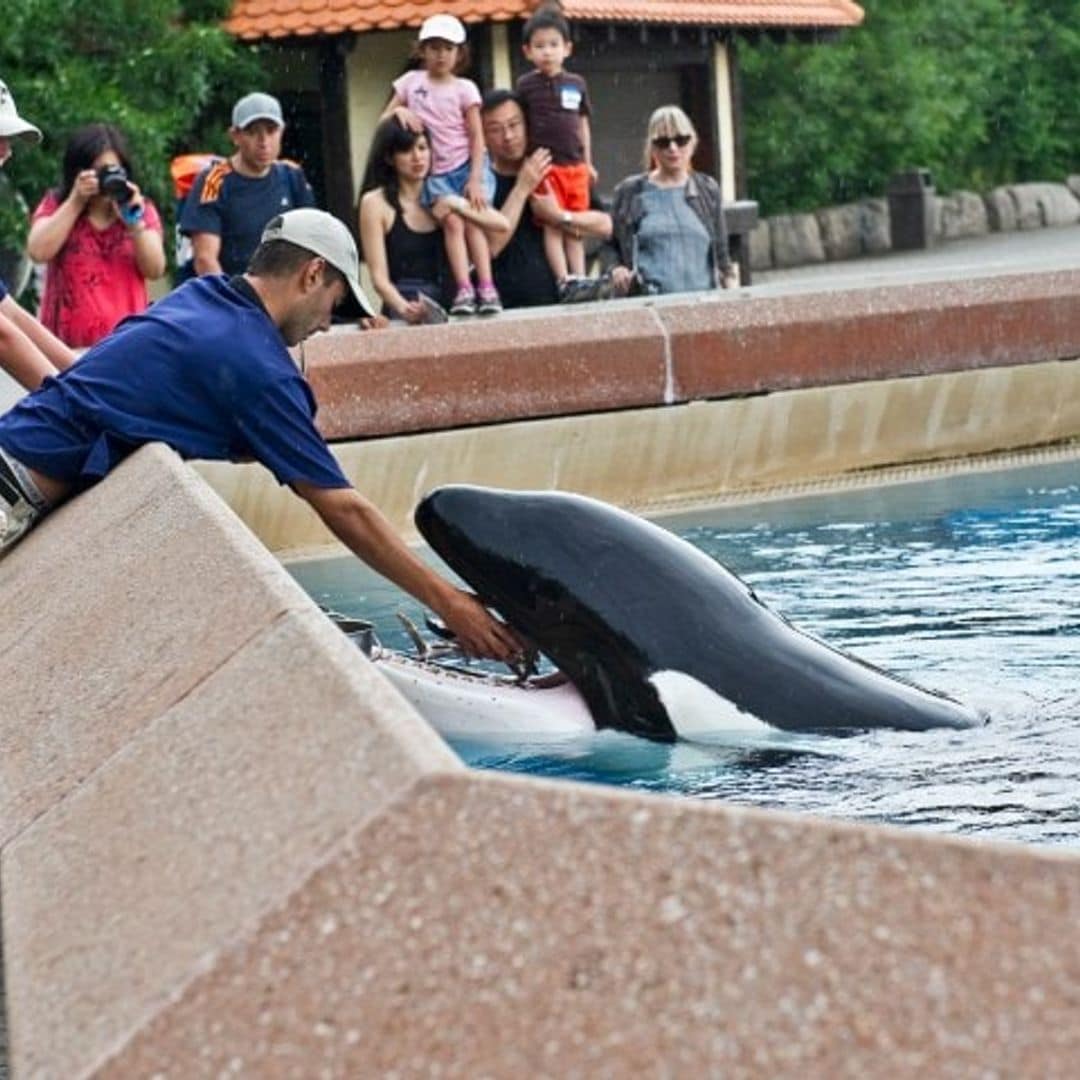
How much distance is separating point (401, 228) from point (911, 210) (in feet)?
77.1

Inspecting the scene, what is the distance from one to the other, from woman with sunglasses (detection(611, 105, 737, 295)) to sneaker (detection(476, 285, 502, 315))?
0.57 m

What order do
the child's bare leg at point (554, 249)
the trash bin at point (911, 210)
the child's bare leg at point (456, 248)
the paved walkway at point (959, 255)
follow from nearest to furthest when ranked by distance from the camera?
the child's bare leg at point (456, 248) → the child's bare leg at point (554, 249) → the paved walkway at point (959, 255) → the trash bin at point (911, 210)

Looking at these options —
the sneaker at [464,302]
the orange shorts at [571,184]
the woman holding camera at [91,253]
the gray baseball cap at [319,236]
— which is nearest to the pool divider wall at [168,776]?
the gray baseball cap at [319,236]

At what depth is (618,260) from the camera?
13977mm

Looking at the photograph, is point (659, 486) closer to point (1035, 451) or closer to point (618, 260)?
point (1035, 451)

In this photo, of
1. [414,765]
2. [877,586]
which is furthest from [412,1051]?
[877,586]

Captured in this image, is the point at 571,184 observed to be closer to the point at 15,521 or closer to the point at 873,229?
the point at 15,521

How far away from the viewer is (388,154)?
12430 millimetres

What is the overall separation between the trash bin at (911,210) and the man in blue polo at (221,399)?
29639 mm

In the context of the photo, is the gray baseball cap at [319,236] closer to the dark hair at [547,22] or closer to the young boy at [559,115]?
the young boy at [559,115]

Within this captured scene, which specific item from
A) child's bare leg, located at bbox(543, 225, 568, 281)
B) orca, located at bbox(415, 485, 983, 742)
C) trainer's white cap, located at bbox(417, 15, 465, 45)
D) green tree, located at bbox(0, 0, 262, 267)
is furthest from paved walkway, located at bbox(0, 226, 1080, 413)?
orca, located at bbox(415, 485, 983, 742)

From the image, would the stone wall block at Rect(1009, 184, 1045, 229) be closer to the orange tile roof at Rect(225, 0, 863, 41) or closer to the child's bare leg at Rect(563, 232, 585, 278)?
the orange tile roof at Rect(225, 0, 863, 41)

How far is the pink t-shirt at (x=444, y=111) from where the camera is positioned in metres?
13.9

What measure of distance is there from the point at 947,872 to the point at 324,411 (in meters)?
8.09
